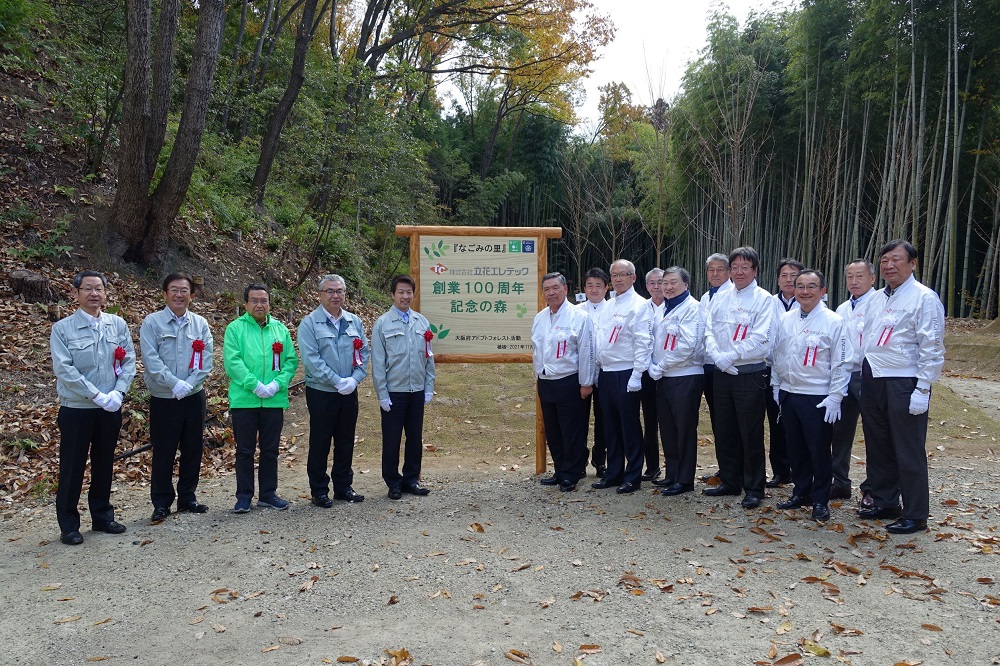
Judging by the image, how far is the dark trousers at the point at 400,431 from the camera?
4645 millimetres

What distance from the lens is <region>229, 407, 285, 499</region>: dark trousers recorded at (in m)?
4.30

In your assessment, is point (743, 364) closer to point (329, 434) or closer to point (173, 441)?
point (329, 434)

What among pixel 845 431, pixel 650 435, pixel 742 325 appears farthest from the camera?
pixel 650 435

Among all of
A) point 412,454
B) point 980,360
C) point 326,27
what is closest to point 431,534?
point 412,454

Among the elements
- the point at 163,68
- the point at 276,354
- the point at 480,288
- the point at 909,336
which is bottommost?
the point at 276,354

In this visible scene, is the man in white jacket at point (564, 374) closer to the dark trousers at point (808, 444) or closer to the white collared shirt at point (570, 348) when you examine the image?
the white collared shirt at point (570, 348)

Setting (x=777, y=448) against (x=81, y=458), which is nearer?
(x=81, y=458)

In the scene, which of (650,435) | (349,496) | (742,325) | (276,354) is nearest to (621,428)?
(650,435)

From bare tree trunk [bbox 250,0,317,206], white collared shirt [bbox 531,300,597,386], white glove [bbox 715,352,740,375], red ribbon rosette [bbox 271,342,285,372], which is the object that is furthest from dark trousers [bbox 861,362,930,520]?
bare tree trunk [bbox 250,0,317,206]

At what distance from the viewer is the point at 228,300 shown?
8.45m

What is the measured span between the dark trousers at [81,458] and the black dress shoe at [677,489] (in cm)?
338

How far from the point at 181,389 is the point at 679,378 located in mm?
3087

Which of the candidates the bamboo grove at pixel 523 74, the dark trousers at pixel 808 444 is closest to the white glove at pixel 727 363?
the dark trousers at pixel 808 444

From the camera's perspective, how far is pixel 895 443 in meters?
3.91
